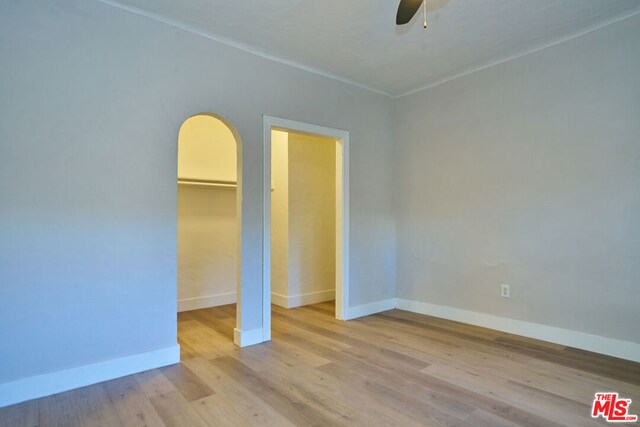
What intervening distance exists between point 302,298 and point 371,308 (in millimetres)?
911

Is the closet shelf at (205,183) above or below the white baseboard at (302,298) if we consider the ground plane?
above

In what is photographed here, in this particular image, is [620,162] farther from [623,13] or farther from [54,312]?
[54,312]

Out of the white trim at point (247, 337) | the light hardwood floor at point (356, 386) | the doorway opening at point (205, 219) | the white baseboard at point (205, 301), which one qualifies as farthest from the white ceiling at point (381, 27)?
the white baseboard at point (205, 301)

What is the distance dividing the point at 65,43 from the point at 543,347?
418cm

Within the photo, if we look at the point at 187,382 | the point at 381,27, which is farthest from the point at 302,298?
the point at 381,27

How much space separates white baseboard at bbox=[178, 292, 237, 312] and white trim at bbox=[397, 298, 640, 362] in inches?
86.2

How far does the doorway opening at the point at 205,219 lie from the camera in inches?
166

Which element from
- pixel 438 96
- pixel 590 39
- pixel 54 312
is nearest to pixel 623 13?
pixel 590 39

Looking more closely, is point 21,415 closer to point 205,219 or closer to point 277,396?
point 277,396

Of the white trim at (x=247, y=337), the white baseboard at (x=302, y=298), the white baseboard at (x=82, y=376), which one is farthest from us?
the white baseboard at (x=302, y=298)

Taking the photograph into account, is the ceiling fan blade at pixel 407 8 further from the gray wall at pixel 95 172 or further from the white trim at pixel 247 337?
the white trim at pixel 247 337

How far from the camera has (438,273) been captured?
4000 millimetres

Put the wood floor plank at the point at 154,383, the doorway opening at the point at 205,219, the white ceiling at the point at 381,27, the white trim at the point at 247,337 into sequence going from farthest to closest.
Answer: the doorway opening at the point at 205,219
the white trim at the point at 247,337
the white ceiling at the point at 381,27
the wood floor plank at the point at 154,383

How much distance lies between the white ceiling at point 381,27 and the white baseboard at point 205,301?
9.34 feet
